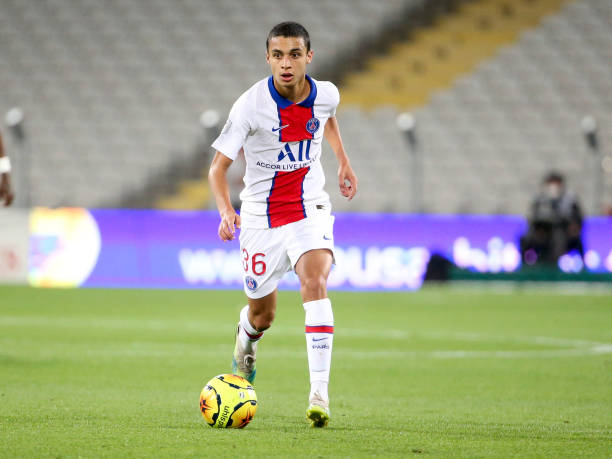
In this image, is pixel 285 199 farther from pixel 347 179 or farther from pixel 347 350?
pixel 347 350

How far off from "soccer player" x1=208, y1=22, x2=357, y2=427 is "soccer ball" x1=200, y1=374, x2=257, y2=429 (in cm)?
44

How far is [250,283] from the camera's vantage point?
623 centimetres

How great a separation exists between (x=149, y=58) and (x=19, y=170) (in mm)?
6965

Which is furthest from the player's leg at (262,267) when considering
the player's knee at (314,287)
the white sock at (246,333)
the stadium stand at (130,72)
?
the stadium stand at (130,72)

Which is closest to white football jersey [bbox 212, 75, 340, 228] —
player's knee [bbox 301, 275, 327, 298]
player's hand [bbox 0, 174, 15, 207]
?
player's knee [bbox 301, 275, 327, 298]

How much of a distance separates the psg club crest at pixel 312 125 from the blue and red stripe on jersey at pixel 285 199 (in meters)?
0.25

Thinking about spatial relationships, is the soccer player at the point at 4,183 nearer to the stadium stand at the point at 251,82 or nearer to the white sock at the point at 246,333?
the white sock at the point at 246,333

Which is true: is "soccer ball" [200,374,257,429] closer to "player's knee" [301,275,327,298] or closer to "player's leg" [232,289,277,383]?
"player's knee" [301,275,327,298]

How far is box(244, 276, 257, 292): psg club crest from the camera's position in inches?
245

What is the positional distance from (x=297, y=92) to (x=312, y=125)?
0.20 meters

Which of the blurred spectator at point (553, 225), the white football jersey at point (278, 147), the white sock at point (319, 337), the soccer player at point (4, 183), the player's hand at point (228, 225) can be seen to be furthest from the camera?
the blurred spectator at point (553, 225)

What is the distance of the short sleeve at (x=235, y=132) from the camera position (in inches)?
231

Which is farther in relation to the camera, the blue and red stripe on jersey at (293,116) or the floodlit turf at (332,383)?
the blue and red stripe on jersey at (293,116)

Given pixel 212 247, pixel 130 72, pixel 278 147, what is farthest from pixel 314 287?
pixel 130 72
